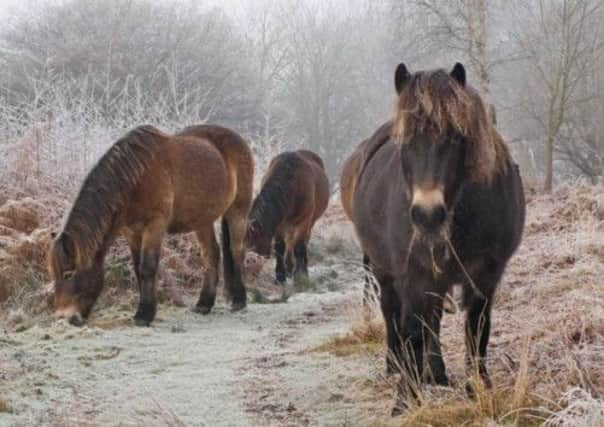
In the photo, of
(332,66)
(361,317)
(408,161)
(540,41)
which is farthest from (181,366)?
(332,66)

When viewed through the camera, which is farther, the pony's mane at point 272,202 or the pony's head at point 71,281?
the pony's mane at point 272,202

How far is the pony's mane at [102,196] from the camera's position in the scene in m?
6.34

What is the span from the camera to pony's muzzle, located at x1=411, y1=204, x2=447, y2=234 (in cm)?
293

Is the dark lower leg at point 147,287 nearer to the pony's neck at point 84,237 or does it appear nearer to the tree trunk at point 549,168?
the pony's neck at point 84,237

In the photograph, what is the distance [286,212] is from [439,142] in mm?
7580

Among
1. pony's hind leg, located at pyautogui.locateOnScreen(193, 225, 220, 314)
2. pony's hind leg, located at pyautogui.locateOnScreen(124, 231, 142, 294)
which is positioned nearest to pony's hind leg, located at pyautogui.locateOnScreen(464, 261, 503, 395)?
pony's hind leg, located at pyautogui.locateOnScreen(124, 231, 142, 294)

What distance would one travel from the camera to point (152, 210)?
698 cm

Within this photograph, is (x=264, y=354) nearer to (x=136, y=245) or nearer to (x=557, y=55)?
(x=136, y=245)

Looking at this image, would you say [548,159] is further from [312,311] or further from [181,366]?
[181,366]

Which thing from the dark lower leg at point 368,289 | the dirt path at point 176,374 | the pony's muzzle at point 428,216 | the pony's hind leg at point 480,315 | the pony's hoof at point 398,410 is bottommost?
the dirt path at point 176,374

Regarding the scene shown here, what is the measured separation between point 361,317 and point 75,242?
259 cm

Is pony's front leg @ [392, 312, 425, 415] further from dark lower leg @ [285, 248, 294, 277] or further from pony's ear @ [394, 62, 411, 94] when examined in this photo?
dark lower leg @ [285, 248, 294, 277]

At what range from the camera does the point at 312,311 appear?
780cm

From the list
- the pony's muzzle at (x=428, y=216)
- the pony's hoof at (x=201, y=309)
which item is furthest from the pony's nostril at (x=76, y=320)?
the pony's muzzle at (x=428, y=216)
